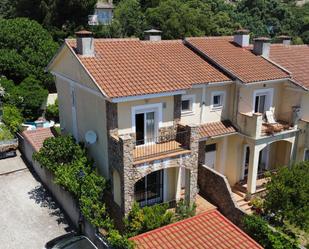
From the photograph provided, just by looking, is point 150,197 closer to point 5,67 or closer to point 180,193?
point 180,193

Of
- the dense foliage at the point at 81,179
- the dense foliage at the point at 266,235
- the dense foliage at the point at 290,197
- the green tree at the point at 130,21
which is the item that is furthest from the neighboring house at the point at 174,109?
the green tree at the point at 130,21

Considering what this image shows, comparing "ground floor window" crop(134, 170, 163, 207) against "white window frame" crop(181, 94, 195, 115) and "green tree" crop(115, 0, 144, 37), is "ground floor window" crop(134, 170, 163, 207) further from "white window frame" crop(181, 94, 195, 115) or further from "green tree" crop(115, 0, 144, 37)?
"green tree" crop(115, 0, 144, 37)

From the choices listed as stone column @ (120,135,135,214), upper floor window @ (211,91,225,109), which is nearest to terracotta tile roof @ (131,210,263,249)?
stone column @ (120,135,135,214)

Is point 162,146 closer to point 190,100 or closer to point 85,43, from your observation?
point 190,100

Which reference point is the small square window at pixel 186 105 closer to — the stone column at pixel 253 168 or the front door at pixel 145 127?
the front door at pixel 145 127

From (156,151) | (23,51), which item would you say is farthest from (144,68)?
(23,51)

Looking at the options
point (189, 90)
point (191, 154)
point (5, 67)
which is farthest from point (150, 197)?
point (5, 67)

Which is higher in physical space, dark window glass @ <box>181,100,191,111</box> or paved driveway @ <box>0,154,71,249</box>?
dark window glass @ <box>181,100,191,111</box>
